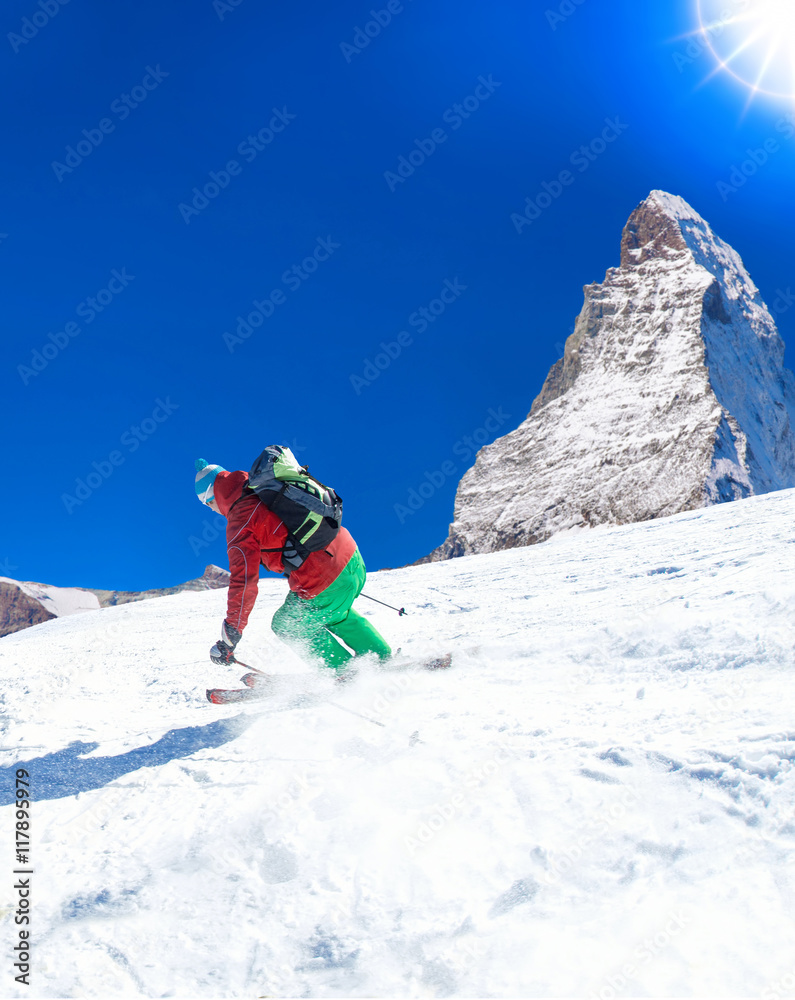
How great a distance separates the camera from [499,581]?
830 centimetres

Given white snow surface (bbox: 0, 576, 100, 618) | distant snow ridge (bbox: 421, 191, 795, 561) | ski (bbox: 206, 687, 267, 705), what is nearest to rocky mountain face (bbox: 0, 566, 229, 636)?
white snow surface (bbox: 0, 576, 100, 618)

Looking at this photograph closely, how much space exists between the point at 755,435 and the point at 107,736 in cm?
7702

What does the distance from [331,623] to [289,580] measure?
441mm

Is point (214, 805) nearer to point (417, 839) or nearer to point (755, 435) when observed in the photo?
point (417, 839)

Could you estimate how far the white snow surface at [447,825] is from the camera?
5.72 feet

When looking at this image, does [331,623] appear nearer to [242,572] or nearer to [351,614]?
[351,614]

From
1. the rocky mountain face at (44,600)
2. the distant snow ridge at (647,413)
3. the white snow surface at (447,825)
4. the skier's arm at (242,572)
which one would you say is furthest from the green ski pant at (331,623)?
the rocky mountain face at (44,600)

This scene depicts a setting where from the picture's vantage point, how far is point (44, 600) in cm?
9444

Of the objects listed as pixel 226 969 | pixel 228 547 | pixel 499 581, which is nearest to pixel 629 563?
pixel 499 581

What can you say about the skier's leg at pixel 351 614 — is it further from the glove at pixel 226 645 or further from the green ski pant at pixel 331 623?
the glove at pixel 226 645

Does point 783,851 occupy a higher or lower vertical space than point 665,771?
lower

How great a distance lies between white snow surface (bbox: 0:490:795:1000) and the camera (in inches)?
68.6

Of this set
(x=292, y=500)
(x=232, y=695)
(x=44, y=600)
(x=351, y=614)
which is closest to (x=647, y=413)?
(x=351, y=614)

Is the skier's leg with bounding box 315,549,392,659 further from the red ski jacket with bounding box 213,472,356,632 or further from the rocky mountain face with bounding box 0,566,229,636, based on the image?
the rocky mountain face with bounding box 0,566,229,636
